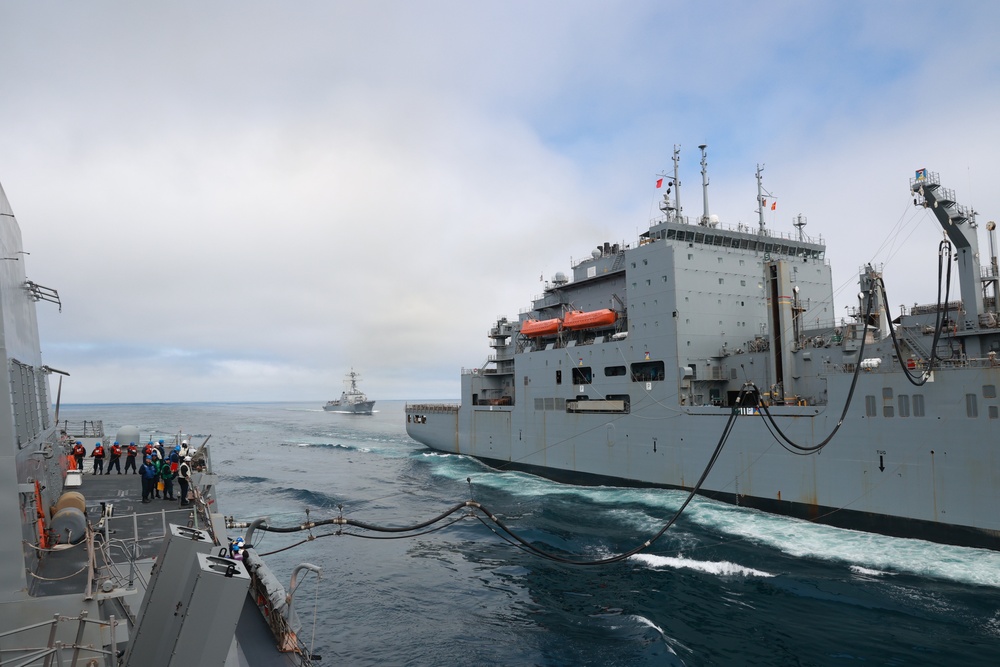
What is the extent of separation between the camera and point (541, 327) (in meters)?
30.7

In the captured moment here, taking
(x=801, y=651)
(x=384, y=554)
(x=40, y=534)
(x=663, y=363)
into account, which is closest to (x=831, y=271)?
(x=663, y=363)

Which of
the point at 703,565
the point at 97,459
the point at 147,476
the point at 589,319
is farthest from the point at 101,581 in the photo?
the point at 589,319

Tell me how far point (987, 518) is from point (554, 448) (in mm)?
16888

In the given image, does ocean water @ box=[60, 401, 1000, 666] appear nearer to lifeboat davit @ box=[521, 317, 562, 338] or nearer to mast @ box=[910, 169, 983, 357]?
mast @ box=[910, 169, 983, 357]

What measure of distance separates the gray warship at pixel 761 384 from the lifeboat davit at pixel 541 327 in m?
0.09

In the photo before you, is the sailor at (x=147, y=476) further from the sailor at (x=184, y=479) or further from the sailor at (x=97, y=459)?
the sailor at (x=97, y=459)

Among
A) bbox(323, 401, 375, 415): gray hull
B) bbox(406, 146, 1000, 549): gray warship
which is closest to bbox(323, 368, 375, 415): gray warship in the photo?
bbox(323, 401, 375, 415): gray hull

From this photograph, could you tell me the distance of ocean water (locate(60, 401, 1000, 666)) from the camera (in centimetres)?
1088

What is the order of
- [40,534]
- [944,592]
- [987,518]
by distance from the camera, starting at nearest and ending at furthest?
[40,534], [944,592], [987,518]

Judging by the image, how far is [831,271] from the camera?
27.3 meters

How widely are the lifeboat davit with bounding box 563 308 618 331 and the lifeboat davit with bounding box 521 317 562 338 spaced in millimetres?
928

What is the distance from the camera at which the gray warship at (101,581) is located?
4965mm

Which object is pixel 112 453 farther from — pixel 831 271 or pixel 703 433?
pixel 831 271

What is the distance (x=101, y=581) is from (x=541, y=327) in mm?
25181
